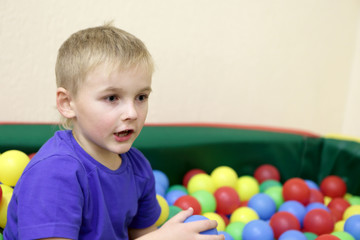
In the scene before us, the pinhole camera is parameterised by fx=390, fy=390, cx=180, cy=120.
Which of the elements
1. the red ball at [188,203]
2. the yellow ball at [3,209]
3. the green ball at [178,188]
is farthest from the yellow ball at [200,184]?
the yellow ball at [3,209]

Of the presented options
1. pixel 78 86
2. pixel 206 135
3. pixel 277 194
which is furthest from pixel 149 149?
pixel 78 86

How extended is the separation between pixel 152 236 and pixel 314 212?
62cm

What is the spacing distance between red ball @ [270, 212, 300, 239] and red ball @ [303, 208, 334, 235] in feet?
0.14

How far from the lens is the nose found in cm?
67

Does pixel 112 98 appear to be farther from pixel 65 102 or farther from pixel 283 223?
pixel 283 223

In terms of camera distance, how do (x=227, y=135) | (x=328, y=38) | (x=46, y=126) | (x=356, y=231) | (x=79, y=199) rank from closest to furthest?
(x=79, y=199) → (x=356, y=231) → (x=46, y=126) → (x=227, y=135) → (x=328, y=38)

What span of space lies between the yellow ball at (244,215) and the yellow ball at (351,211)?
284 millimetres

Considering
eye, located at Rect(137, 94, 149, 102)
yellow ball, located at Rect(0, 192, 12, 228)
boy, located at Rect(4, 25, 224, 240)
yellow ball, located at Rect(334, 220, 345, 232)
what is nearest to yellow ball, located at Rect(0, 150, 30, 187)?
yellow ball, located at Rect(0, 192, 12, 228)

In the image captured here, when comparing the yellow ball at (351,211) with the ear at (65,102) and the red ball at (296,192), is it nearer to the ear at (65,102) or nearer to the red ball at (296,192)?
the red ball at (296,192)

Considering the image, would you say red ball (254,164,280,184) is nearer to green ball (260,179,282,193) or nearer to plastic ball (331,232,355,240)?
green ball (260,179,282,193)

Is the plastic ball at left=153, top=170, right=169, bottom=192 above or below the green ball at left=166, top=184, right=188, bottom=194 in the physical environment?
above

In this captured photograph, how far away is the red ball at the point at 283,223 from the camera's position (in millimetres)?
1081

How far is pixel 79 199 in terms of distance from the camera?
2.16 ft

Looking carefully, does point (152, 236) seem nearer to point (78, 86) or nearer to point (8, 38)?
point (78, 86)
